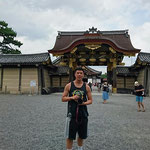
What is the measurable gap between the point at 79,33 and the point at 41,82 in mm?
11649

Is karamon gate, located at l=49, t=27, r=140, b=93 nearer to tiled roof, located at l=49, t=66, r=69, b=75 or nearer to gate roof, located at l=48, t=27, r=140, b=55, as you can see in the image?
gate roof, located at l=48, t=27, r=140, b=55

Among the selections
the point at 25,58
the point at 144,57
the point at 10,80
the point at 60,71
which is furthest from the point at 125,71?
the point at 10,80

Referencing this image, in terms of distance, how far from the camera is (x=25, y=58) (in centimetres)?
1523

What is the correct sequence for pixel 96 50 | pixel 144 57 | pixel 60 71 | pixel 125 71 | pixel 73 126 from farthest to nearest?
pixel 60 71, pixel 125 71, pixel 96 50, pixel 144 57, pixel 73 126

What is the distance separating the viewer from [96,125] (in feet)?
14.0

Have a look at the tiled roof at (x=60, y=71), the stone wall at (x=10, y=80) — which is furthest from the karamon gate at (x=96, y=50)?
the stone wall at (x=10, y=80)

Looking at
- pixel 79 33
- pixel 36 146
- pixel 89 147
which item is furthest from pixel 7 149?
pixel 79 33

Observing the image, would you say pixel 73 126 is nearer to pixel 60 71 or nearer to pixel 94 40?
pixel 94 40

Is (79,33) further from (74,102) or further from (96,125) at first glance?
(74,102)

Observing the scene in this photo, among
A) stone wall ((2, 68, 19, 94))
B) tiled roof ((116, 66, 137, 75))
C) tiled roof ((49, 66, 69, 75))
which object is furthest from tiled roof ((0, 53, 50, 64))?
tiled roof ((116, 66, 137, 75))

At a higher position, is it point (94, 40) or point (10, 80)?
point (94, 40)

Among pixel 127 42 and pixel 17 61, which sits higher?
pixel 127 42

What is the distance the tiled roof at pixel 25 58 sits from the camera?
14.1 m

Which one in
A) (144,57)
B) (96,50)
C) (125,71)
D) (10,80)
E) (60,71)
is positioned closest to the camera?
(144,57)
